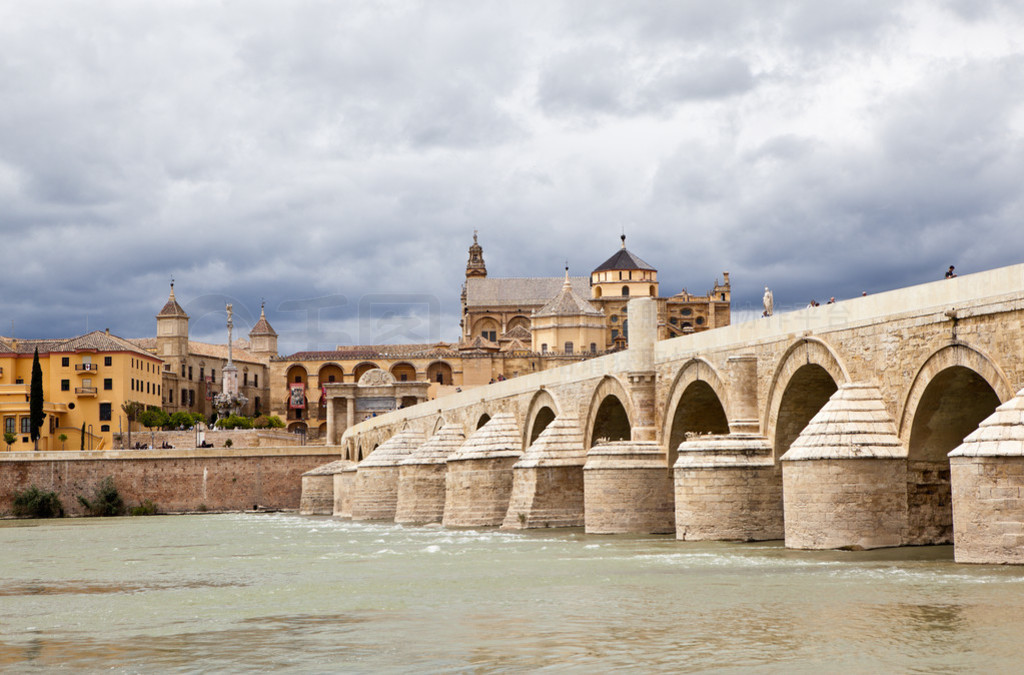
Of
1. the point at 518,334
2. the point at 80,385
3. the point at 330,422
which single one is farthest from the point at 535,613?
the point at 518,334

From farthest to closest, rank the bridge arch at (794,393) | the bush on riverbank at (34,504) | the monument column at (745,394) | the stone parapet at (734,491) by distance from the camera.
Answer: the bush on riverbank at (34,504)
the monument column at (745,394)
the stone parapet at (734,491)
the bridge arch at (794,393)

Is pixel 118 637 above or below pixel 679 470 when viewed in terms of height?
below

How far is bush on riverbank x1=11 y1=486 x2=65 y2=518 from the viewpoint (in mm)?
61125

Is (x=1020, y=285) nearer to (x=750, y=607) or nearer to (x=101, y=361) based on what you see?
(x=750, y=607)

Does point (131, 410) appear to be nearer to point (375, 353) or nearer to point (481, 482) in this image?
point (375, 353)

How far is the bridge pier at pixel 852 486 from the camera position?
19781 millimetres

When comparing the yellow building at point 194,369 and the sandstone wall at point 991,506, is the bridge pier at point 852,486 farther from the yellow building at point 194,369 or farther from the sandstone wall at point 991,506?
the yellow building at point 194,369

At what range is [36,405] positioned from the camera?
7712 centimetres

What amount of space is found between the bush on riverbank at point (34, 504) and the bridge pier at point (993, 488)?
5266 cm

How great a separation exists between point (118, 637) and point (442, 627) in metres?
3.50

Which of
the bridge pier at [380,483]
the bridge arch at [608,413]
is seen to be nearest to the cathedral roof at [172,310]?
the bridge pier at [380,483]

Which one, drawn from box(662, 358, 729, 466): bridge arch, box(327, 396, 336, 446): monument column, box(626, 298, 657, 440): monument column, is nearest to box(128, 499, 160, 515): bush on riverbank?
box(327, 396, 336, 446): monument column

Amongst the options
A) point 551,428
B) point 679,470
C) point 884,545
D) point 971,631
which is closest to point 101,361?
point 551,428

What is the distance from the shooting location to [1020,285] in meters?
17.5
